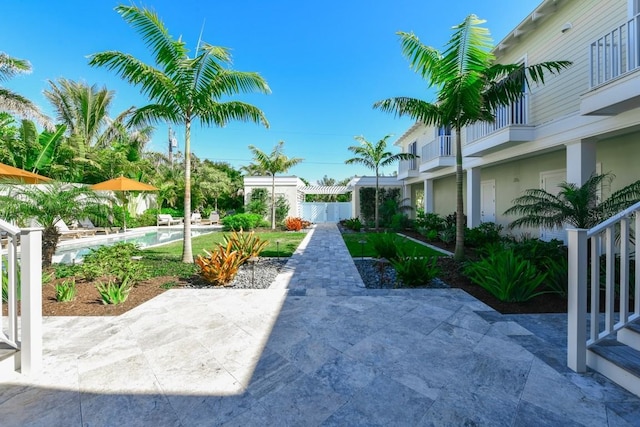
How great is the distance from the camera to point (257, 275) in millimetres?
6699

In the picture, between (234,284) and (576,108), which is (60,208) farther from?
(576,108)

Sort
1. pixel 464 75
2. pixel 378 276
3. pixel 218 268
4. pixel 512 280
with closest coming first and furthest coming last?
pixel 512 280, pixel 218 268, pixel 378 276, pixel 464 75

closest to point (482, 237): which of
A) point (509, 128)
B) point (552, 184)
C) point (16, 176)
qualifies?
point (552, 184)

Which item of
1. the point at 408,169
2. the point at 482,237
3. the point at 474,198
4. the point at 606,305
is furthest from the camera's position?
the point at 408,169

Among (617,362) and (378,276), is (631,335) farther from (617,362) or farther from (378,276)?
A: (378,276)

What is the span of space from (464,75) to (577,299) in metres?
5.99

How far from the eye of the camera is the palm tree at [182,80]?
6.42 m

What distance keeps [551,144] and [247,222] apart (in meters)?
14.2

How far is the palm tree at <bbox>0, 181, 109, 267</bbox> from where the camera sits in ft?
20.3

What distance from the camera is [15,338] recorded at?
264cm

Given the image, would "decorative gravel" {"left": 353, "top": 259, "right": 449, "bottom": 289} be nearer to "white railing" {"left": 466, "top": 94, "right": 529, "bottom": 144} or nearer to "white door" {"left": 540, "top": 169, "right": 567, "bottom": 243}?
"white door" {"left": 540, "top": 169, "right": 567, "bottom": 243}

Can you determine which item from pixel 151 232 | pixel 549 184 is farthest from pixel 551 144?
pixel 151 232

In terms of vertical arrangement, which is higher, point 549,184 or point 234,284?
point 549,184

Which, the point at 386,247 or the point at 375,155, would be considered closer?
the point at 386,247
